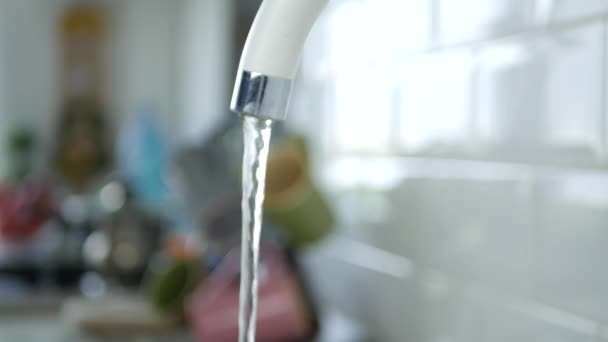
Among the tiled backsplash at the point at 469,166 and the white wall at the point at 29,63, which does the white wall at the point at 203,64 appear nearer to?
the white wall at the point at 29,63

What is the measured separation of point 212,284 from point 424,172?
0.92 feet

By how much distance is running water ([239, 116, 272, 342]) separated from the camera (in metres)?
0.54

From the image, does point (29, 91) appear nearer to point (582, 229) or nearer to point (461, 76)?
point (461, 76)

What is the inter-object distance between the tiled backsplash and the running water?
0.71 feet

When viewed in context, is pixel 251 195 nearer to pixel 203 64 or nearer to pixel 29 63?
pixel 203 64

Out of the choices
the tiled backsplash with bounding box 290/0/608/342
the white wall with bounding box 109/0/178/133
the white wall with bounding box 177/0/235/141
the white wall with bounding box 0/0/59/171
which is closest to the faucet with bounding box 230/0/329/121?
the tiled backsplash with bounding box 290/0/608/342

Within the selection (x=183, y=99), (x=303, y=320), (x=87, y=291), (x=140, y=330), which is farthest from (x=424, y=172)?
(x=183, y=99)

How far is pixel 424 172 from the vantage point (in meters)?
0.98

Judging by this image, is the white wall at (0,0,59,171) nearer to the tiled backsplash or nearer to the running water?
the tiled backsplash

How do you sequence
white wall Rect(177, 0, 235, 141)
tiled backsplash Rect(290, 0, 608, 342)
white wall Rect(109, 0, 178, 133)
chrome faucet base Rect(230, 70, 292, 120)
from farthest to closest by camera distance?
white wall Rect(109, 0, 178, 133) → white wall Rect(177, 0, 235, 141) → tiled backsplash Rect(290, 0, 608, 342) → chrome faucet base Rect(230, 70, 292, 120)

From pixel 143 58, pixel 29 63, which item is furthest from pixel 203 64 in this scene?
pixel 29 63

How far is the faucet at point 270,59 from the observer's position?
49 centimetres

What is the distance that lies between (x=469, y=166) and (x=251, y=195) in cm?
36

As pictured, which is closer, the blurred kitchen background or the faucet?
the faucet
